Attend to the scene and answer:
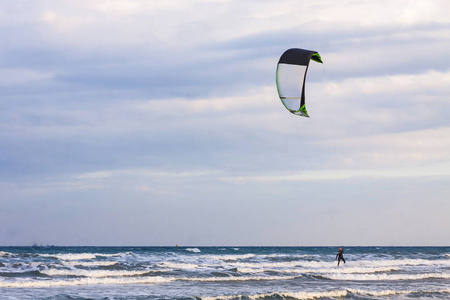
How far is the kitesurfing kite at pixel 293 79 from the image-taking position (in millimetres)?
20469

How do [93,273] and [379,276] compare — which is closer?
[93,273]

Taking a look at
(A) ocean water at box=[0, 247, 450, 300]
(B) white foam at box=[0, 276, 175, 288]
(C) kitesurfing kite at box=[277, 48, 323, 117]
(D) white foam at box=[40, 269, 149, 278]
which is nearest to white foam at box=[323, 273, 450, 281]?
(A) ocean water at box=[0, 247, 450, 300]

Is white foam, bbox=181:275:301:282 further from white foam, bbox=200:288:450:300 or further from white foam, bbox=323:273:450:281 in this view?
white foam, bbox=200:288:450:300

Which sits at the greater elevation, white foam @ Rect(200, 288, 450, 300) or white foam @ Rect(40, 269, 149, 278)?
white foam @ Rect(40, 269, 149, 278)

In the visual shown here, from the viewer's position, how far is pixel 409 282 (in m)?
27.2

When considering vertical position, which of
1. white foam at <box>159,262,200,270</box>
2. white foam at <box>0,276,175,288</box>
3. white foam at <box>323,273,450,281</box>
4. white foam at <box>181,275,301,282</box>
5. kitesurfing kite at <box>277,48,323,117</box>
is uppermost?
kitesurfing kite at <box>277,48,323,117</box>

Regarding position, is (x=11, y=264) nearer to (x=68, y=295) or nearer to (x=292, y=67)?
(x=68, y=295)

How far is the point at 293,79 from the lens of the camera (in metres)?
20.6

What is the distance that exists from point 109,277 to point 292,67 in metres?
13.6

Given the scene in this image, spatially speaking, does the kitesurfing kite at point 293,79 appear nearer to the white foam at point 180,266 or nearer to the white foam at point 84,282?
the white foam at point 84,282

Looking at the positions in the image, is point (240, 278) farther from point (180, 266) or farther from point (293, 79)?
point (293, 79)

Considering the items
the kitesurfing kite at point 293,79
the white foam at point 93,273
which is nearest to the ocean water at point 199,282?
the white foam at point 93,273

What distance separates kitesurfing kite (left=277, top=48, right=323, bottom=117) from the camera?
20469mm

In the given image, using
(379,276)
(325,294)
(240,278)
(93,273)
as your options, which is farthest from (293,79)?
(93,273)
